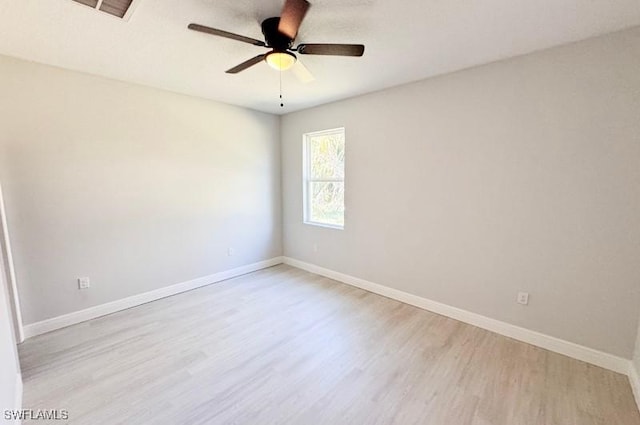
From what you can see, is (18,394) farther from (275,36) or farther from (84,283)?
(275,36)

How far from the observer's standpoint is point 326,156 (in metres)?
4.14

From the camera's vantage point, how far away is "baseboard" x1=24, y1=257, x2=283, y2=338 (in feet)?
8.54

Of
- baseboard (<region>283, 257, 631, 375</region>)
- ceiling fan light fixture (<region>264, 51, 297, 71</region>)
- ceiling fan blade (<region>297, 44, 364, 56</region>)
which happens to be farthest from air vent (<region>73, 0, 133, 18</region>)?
baseboard (<region>283, 257, 631, 375</region>)

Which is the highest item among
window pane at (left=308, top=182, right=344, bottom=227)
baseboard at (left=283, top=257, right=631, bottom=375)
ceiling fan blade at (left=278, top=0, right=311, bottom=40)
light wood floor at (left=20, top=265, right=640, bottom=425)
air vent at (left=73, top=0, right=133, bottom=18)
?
air vent at (left=73, top=0, right=133, bottom=18)

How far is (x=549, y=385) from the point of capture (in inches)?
76.1

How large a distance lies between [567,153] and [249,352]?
10.0 ft

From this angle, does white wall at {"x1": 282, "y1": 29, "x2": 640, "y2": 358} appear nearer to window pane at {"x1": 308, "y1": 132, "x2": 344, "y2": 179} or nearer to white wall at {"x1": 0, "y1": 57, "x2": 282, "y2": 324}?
window pane at {"x1": 308, "y1": 132, "x2": 344, "y2": 179}

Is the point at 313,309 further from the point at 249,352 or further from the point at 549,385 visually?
the point at 549,385

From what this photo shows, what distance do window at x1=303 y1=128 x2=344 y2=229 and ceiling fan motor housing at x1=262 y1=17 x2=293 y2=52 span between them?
1.95m

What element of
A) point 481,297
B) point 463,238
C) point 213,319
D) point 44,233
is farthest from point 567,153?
point 44,233

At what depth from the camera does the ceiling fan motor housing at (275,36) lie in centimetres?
183

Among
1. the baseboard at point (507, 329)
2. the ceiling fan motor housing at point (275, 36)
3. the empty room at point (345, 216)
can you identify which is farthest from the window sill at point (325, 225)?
the ceiling fan motor housing at point (275, 36)

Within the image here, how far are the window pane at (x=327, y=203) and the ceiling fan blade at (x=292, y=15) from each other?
2.41m

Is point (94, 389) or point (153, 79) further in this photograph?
point (153, 79)
